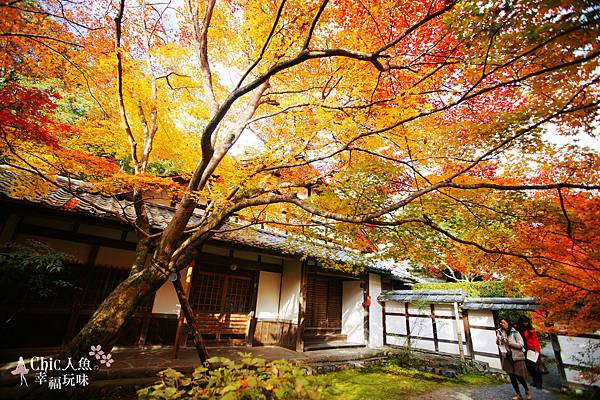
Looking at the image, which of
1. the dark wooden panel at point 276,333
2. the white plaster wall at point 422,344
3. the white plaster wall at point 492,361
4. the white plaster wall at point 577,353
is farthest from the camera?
the white plaster wall at point 422,344

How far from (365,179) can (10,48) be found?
371 inches

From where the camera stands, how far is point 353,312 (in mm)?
13461

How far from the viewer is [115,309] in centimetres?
466

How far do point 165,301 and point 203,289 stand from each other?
134cm

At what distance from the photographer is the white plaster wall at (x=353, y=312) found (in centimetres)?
1299

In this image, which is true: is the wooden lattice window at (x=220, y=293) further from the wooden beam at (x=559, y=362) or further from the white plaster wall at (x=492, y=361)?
the wooden beam at (x=559, y=362)

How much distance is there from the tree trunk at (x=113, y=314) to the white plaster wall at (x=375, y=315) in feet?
36.4

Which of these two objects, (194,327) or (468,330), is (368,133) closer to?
(194,327)

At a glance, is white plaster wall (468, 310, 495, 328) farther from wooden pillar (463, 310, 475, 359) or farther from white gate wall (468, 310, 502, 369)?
wooden pillar (463, 310, 475, 359)

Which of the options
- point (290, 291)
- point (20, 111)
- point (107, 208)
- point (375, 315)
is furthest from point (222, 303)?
point (375, 315)

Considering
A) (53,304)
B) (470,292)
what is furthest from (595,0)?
(470,292)

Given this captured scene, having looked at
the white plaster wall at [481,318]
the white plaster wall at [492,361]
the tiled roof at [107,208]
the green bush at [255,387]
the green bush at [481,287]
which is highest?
the tiled roof at [107,208]

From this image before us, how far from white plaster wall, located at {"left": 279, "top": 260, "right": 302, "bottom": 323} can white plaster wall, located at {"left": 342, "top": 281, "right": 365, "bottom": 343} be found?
4232 mm

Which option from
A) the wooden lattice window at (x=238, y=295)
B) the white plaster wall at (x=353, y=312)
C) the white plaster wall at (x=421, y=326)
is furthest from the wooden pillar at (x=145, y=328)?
the white plaster wall at (x=421, y=326)
